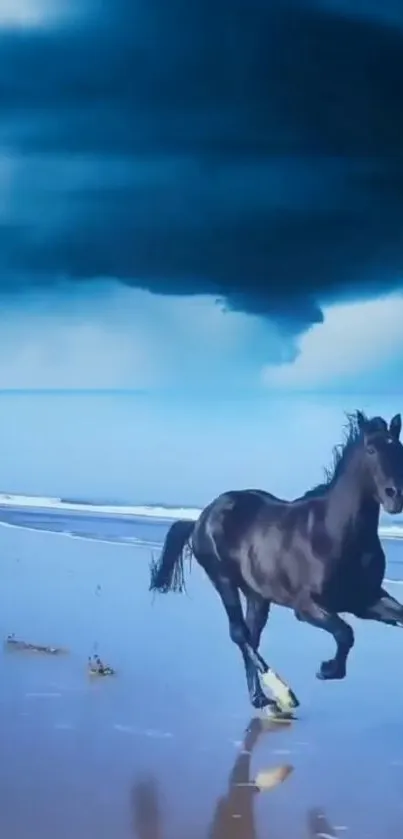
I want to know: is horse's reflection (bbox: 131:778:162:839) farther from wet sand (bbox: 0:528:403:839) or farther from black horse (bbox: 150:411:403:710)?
black horse (bbox: 150:411:403:710)

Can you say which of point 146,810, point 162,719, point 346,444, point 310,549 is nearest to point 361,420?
point 346,444

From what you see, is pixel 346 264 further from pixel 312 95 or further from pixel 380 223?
pixel 312 95

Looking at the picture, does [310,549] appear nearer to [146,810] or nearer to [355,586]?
[355,586]

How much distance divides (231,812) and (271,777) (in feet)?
0.26

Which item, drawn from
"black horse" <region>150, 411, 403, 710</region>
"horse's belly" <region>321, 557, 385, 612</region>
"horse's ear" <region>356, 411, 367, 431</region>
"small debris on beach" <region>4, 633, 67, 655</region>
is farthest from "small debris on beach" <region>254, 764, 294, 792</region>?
"horse's ear" <region>356, 411, 367, 431</region>

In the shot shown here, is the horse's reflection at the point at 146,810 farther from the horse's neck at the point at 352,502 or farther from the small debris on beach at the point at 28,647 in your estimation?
the horse's neck at the point at 352,502

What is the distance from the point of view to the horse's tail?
166 cm

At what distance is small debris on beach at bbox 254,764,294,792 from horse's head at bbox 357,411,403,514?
439 mm

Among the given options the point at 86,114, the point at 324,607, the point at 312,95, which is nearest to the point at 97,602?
the point at 324,607

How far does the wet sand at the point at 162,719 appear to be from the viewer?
5.07 feet

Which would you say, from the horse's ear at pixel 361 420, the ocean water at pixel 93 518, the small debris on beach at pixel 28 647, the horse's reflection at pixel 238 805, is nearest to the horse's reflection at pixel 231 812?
the horse's reflection at pixel 238 805

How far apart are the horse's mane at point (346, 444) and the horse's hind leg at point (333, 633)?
0.64 feet

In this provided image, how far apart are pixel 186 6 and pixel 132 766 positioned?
4.17 feet

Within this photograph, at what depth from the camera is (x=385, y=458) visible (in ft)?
5.43
